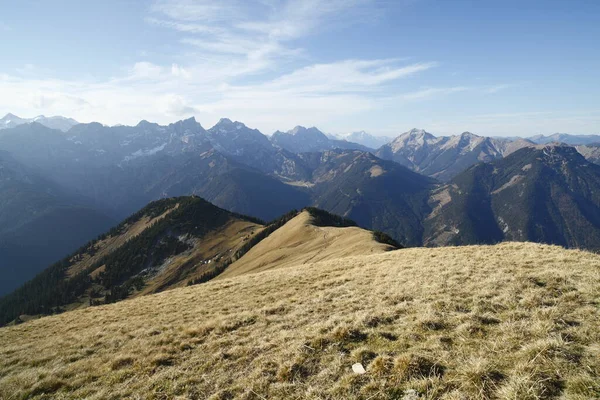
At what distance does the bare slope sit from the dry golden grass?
31.5 meters

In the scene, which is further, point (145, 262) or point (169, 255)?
point (169, 255)

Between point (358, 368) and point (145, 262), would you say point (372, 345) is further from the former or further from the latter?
point (145, 262)

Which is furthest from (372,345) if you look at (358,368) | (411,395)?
(411,395)

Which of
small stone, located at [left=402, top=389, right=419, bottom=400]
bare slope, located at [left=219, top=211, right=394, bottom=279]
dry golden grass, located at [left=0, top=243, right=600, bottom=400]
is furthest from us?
bare slope, located at [left=219, top=211, right=394, bottom=279]

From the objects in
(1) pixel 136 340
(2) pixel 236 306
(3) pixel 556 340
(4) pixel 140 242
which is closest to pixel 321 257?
(2) pixel 236 306

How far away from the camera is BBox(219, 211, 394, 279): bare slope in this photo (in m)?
56.2

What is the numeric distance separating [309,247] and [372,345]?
216 ft

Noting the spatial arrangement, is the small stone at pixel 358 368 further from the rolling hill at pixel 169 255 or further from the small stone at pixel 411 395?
the rolling hill at pixel 169 255

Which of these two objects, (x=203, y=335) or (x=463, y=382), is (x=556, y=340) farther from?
(x=203, y=335)

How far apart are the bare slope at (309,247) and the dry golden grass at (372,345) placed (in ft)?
103

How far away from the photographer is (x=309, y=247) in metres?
75.9

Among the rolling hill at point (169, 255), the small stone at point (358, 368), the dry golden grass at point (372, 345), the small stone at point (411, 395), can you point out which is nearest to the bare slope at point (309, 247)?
the rolling hill at point (169, 255)

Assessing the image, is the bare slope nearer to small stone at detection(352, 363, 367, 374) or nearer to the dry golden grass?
the dry golden grass

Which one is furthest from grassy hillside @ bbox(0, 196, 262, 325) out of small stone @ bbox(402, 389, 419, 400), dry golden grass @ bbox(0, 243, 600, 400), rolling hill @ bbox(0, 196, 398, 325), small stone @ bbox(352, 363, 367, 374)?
small stone @ bbox(402, 389, 419, 400)
